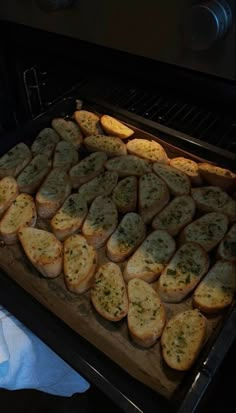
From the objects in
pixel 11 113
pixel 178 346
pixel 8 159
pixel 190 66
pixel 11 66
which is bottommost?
pixel 178 346

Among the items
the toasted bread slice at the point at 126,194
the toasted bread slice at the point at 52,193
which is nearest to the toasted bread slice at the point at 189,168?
the toasted bread slice at the point at 126,194

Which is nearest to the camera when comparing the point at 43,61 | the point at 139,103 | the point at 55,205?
the point at 43,61

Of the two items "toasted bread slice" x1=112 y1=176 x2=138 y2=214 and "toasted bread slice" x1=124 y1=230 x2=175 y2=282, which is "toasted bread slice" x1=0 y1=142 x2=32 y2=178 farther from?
"toasted bread slice" x1=124 y1=230 x2=175 y2=282

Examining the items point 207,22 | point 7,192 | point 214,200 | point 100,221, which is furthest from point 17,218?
point 207,22

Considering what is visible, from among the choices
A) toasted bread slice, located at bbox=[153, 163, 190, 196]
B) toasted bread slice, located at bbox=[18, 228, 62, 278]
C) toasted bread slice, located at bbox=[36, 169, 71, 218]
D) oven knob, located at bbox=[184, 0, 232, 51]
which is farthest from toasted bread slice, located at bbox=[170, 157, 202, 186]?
oven knob, located at bbox=[184, 0, 232, 51]

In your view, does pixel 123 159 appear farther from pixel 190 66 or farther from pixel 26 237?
pixel 190 66

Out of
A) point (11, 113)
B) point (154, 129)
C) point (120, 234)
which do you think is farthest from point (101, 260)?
point (11, 113)

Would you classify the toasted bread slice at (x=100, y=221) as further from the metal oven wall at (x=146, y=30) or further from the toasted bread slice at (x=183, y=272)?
the metal oven wall at (x=146, y=30)
